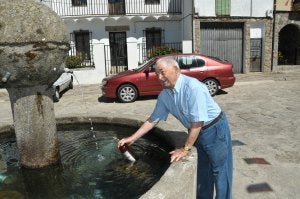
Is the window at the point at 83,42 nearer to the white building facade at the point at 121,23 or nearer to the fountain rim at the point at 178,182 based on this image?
the white building facade at the point at 121,23

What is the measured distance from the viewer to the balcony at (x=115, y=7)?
23516 mm

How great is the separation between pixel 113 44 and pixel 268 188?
68.0 feet

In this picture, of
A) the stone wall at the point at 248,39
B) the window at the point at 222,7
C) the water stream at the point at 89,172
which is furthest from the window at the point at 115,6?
the water stream at the point at 89,172

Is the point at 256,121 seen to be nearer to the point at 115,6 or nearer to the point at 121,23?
the point at 121,23

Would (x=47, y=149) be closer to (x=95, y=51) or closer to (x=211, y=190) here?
(x=211, y=190)

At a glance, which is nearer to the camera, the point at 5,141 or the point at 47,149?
the point at 47,149

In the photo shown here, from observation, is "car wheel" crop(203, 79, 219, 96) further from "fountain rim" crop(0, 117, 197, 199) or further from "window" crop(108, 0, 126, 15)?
"window" crop(108, 0, 126, 15)

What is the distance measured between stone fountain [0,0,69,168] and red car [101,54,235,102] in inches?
301

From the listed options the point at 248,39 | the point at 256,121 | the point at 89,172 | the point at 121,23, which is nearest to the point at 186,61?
the point at 256,121

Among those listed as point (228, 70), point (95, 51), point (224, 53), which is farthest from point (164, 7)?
point (228, 70)

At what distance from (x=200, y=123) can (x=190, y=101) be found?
9.2 inches

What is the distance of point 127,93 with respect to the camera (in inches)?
472

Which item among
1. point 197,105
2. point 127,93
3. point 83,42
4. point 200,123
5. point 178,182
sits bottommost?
point 127,93

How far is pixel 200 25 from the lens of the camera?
19516 millimetres
